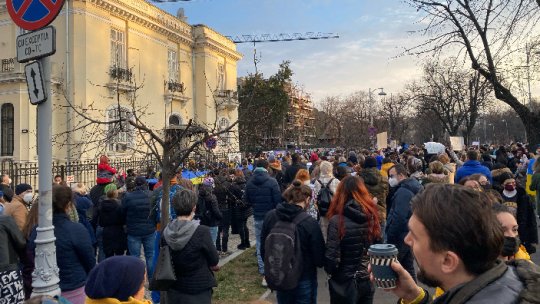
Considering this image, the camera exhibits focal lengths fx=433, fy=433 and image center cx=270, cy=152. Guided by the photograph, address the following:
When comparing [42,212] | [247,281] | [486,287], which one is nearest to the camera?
[486,287]

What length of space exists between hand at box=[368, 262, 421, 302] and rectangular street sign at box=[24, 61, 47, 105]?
3683mm

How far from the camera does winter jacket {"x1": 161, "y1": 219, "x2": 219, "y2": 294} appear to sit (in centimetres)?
424

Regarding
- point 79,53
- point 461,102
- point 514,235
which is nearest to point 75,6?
point 79,53

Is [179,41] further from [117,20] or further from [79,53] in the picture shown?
[79,53]

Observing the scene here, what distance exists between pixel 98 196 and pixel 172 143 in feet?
14.5

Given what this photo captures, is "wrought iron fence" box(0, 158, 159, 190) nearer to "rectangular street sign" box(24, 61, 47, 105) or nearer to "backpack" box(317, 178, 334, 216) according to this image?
"backpack" box(317, 178, 334, 216)

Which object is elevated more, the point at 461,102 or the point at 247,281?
the point at 461,102

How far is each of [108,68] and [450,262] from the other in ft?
87.2

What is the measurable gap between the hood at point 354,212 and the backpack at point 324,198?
8.29 ft

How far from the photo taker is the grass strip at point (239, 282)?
675 cm

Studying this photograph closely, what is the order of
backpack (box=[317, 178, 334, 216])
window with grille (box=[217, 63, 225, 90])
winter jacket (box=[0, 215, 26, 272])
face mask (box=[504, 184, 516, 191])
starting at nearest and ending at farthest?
winter jacket (box=[0, 215, 26, 272])
face mask (box=[504, 184, 516, 191])
backpack (box=[317, 178, 334, 216])
window with grille (box=[217, 63, 225, 90])

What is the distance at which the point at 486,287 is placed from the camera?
1.54 metres

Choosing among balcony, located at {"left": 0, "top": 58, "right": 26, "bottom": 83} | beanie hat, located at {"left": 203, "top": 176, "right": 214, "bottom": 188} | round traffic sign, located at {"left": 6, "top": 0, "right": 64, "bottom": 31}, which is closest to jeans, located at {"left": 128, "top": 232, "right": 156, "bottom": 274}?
beanie hat, located at {"left": 203, "top": 176, "right": 214, "bottom": 188}

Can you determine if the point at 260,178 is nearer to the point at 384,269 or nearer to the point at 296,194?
the point at 296,194
